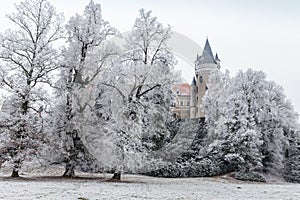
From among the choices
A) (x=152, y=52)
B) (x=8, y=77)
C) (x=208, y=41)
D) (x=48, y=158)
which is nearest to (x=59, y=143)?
(x=48, y=158)

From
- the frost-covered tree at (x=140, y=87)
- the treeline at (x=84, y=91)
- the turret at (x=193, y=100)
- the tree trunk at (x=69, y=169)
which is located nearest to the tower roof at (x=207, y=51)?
the turret at (x=193, y=100)

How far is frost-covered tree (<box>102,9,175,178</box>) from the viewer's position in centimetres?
1779

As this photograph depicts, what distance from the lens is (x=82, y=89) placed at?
18953mm

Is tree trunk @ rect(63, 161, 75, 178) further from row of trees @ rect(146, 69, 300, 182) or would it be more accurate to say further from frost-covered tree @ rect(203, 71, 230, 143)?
frost-covered tree @ rect(203, 71, 230, 143)

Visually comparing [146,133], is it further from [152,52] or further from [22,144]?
[22,144]

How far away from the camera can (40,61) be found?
1883 centimetres

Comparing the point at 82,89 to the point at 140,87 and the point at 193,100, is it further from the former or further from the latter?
the point at 193,100

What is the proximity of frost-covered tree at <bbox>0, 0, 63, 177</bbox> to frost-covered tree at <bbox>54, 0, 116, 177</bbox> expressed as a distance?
0.97 m

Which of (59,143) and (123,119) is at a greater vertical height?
(123,119)

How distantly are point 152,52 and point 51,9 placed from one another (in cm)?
666

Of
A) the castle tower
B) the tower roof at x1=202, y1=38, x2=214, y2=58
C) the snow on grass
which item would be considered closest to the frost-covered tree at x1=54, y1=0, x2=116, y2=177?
the snow on grass

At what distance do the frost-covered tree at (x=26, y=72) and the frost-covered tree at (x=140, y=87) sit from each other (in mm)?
3849

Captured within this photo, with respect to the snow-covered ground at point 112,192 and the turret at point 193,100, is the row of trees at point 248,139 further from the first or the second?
the turret at point 193,100

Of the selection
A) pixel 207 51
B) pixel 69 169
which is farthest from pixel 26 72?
pixel 207 51
